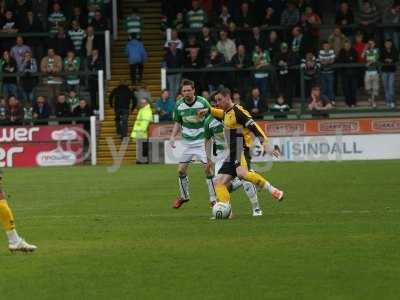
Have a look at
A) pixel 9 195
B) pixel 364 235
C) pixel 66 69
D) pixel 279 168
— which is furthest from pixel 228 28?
pixel 364 235

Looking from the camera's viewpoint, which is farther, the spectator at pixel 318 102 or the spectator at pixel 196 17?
the spectator at pixel 196 17

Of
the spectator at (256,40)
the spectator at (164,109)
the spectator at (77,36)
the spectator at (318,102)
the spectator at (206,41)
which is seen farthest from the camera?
the spectator at (77,36)

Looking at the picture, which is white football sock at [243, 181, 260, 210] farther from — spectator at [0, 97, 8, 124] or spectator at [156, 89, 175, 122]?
spectator at [0, 97, 8, 124]

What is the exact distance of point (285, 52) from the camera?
36250 mm

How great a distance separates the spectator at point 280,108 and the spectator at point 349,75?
1.83 m

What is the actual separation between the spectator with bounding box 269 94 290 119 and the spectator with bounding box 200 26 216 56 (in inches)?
120

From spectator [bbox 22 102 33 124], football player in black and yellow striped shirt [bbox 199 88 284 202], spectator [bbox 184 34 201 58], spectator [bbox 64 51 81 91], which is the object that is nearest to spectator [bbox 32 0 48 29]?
spectator [bbox 64 51 81 91]

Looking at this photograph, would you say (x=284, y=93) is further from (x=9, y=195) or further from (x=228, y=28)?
(x=9, y=195)

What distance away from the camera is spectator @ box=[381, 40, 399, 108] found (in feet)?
115

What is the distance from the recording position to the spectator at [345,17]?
37750 millimetres

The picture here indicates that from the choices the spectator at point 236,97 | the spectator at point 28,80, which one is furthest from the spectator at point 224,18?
the spectator at point 28,80

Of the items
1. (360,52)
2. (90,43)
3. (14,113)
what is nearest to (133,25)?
(90,43)

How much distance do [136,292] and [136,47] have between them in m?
27.6

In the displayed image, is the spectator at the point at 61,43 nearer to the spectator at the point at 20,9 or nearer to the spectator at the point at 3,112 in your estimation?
the spectator at the point at 20,9
